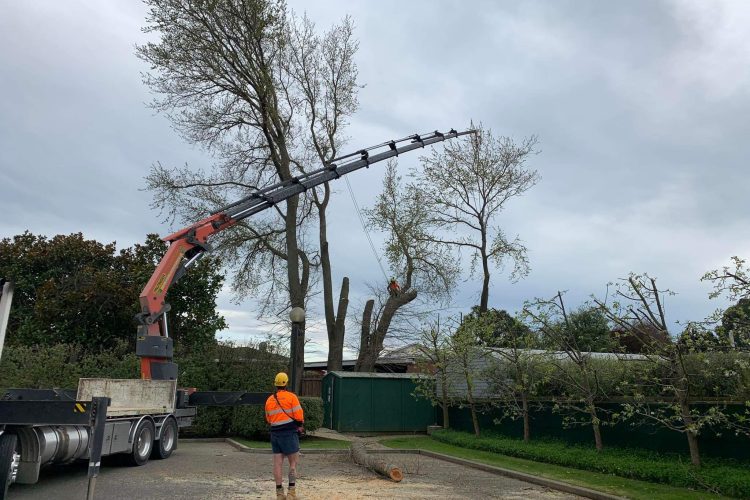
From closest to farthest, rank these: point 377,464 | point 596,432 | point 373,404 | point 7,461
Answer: point 7,461
point 377,464
point 596,432
point 373,404

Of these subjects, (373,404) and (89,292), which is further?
(89,292)

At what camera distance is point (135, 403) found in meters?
12.8

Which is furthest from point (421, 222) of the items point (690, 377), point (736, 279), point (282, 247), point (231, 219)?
point (736, 279)

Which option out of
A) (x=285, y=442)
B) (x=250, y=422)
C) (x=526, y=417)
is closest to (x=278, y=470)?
(x=285, y=442)

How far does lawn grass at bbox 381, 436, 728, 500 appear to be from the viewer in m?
9.96

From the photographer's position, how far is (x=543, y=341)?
609 inches

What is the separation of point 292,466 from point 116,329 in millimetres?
20281

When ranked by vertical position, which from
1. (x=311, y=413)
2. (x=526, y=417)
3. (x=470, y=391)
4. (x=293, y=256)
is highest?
(x=293, y=256)

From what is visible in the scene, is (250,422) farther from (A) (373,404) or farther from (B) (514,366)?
(B) (514,366)

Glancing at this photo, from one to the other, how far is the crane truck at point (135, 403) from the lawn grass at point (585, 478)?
18.3 ft

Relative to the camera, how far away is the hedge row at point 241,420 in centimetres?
1886

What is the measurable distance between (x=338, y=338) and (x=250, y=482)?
15.9m

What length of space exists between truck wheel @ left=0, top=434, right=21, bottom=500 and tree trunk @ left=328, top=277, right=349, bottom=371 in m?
18.4

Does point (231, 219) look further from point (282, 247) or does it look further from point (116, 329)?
point (116, 329)
